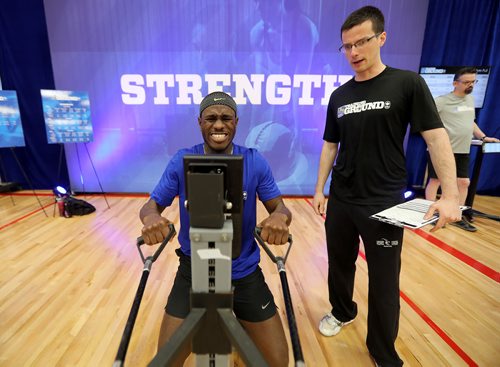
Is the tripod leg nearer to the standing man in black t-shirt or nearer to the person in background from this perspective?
the standing man in black t-shirt

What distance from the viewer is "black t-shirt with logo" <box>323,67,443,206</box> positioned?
53.5 inches

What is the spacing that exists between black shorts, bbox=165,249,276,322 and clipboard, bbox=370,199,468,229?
0.64 meters

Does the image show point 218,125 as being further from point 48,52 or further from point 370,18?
point 48,52

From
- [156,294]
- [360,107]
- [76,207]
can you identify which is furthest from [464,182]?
[76,207]

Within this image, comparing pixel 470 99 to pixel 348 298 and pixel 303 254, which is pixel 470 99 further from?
pixel 348 298

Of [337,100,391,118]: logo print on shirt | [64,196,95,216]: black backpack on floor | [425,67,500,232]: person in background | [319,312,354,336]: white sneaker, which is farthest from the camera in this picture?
[64,196,95,216]: black backpack on floor

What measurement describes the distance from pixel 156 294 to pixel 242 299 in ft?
3.88

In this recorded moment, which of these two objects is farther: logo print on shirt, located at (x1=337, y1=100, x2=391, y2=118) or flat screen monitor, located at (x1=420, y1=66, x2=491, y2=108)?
flat screen monitor, located at (x1=420, y1=66, x2=491, y2=108)

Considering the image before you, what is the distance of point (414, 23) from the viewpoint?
4.16 m

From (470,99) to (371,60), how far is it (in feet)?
8.73

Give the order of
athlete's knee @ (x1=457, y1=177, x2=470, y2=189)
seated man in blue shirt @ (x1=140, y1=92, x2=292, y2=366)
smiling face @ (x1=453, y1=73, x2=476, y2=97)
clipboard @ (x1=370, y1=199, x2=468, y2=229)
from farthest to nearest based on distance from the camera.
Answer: athlete's knee @ (x1=457, y1=177, x2=470, y2=189)
smiling face @ (x1=453, y1=73, x2=476, y2=97)
seated man in blue shirt @ (x1=140, y1=92, x2=292, y2=366)
clipboard @ (x1=370, y1=199, x2=468, y2=229)

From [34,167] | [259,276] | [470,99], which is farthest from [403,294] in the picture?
[34,167]

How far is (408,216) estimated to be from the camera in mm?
1188

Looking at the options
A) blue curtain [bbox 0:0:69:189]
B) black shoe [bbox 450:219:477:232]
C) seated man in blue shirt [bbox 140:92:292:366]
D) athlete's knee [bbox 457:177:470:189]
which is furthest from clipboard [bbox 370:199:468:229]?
blue curtain [bbox 0:0:69:189]
